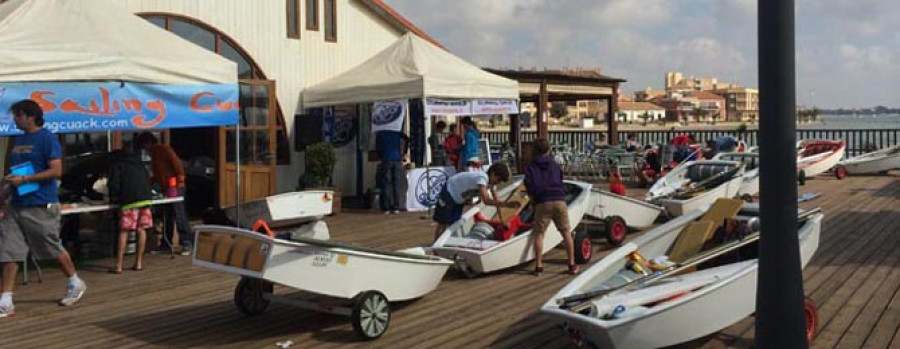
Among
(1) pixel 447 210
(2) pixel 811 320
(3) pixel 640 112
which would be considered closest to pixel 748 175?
(1) pixel 447 210

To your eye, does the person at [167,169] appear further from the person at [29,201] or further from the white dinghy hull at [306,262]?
the white dinghy hull at [306,262]

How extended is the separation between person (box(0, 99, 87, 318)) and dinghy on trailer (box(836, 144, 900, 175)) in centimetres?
1835

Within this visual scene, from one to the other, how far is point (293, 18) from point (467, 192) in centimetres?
770

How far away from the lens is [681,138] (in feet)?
69.5

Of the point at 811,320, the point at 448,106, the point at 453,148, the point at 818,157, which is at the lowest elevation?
the point at 811,320

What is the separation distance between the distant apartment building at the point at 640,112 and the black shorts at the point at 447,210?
54561mm

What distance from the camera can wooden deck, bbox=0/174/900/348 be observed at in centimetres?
609

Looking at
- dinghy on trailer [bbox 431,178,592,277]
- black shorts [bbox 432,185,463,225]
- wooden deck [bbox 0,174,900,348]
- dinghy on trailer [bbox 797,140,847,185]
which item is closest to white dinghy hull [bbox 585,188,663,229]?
dinghy on trailer [bbox 431,178,592,277]

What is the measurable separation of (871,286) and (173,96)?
7.35 m

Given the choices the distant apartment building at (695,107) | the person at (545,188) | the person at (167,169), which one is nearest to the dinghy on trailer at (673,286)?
the person at (545,188)

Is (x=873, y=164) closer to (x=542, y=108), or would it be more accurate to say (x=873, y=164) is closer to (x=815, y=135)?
(x=815, y=135)

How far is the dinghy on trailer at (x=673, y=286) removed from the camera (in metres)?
5.09

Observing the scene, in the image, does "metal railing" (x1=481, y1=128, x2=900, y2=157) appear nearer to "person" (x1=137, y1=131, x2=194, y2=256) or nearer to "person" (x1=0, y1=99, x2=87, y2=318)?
"person" (x1=137, y1=131, x2=194, y2=256)

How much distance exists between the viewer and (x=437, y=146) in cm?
1666
